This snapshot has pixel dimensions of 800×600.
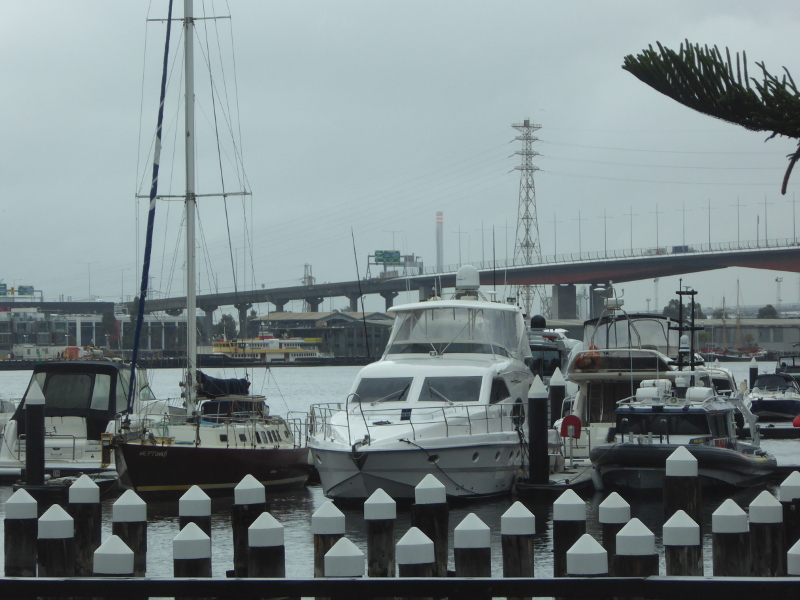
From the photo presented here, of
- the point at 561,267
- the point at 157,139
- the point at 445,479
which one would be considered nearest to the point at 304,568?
the point at 445,479

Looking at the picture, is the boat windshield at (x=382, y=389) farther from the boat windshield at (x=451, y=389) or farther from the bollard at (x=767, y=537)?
the bollard at (x=767, y=537)

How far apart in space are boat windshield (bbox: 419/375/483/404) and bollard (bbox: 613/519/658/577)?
1168cm

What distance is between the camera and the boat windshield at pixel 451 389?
19.8 metres

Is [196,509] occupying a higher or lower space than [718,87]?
lower

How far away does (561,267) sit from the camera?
9325 cm

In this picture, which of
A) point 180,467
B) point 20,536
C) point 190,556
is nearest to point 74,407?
point 180,467

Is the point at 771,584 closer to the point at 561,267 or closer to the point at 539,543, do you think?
the point at 539,543

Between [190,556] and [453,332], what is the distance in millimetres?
14037

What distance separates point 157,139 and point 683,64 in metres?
25.1

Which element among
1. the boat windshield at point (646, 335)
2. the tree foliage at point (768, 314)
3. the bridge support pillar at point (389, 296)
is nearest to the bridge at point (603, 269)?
the bridge support pillar at point (389, 296)

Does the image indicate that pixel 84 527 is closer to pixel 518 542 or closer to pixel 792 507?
pixel 518 542

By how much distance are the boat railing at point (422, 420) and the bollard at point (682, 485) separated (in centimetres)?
742

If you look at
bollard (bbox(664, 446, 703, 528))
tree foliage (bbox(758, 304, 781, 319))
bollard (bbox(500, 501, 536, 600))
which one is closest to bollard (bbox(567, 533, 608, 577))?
bollard (bbox(500, 501, 536, 600))

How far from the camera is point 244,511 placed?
408 inches
